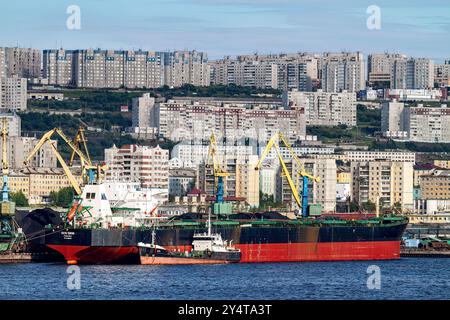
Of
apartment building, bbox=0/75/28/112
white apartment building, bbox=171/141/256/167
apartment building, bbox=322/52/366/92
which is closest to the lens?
white apartment building, bbox=171/141/256/167

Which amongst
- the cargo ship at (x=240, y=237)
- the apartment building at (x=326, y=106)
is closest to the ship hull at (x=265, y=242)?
the cargo ship at (x=240, y=237)

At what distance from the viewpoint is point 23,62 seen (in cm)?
17012

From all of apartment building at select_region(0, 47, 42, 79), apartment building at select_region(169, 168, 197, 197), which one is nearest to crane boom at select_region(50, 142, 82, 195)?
apartment building at select_region(169, 168, 197, 197)

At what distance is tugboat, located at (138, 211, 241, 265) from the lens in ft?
133

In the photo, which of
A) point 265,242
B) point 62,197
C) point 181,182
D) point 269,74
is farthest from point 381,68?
point 265,242

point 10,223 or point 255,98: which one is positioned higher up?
point 255,98

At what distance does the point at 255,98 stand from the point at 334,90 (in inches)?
517

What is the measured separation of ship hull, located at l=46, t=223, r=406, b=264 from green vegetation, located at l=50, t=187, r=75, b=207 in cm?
3420

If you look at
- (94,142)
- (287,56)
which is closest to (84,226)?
(94,142)

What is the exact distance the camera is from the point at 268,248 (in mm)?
45688

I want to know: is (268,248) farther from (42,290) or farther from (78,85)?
(78,85)

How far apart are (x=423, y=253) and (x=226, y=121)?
87.6 metres

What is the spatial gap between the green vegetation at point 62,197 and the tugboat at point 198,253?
122ft

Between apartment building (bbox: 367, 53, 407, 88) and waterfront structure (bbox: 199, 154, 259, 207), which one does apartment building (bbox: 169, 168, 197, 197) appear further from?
apartment building (bbox: 367, 53, 407, 88)
